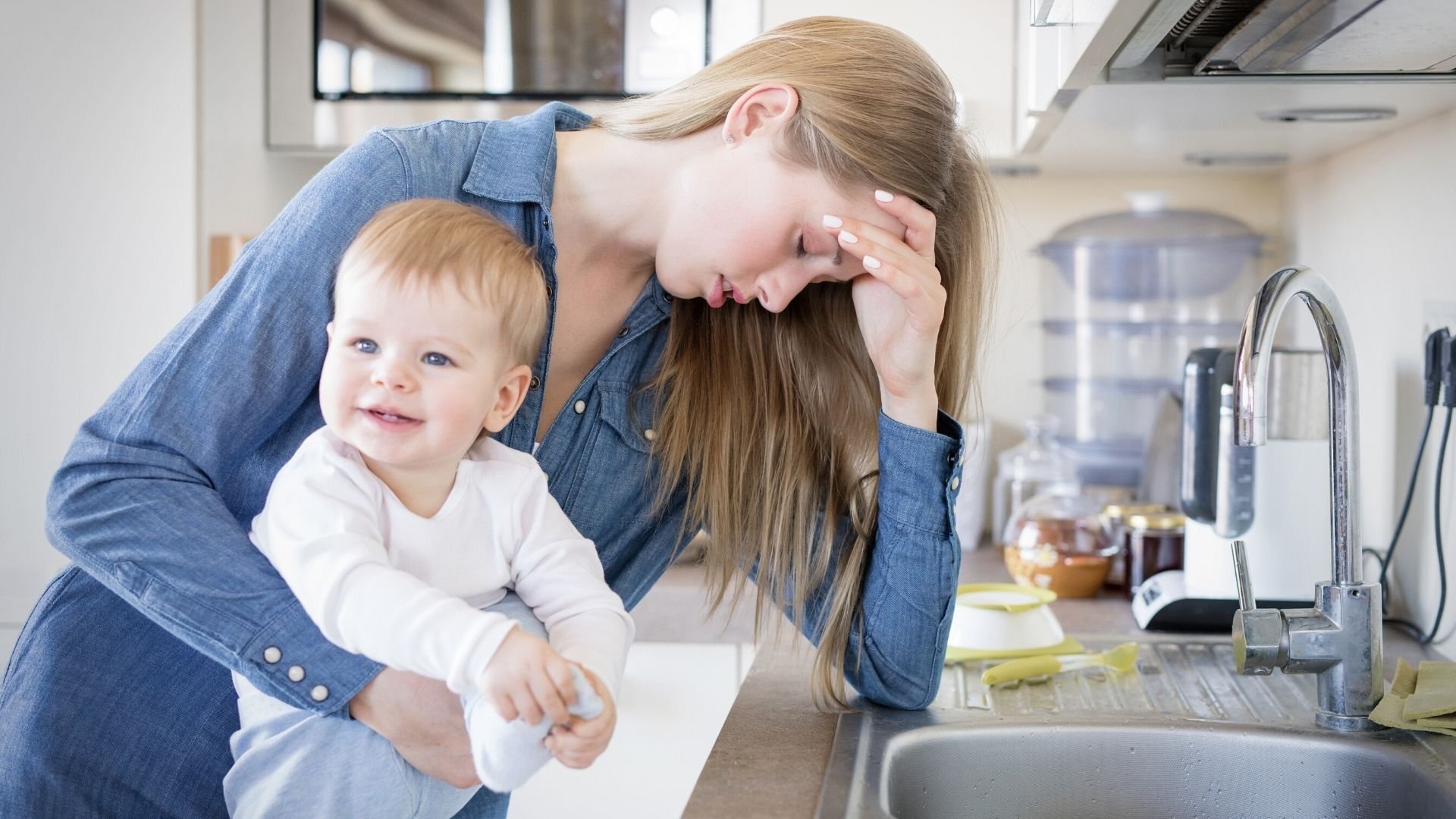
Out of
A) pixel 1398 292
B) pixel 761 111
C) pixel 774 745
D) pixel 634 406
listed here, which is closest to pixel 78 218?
pixel 634 406

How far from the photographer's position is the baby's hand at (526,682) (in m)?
0.74

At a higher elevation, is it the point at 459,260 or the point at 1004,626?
the point at 459,260

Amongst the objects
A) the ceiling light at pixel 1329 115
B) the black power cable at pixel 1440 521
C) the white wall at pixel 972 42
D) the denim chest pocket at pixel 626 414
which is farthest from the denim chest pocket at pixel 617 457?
the white wall at pixel 972 42

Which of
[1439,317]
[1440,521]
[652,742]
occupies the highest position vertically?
[1439,317]

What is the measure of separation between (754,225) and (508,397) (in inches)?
10.0

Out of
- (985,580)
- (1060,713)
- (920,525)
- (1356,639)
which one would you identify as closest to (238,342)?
(920,525)

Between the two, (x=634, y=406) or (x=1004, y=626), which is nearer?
(x=634, y=406)

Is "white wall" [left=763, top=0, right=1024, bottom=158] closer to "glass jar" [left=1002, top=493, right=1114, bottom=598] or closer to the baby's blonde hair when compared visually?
"glass jar" [left=1002, top=493, right=1114, bottom=598]

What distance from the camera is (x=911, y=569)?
1.18m

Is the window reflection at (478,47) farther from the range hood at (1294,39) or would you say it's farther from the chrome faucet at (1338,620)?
the chrome faucet at (1338,620)

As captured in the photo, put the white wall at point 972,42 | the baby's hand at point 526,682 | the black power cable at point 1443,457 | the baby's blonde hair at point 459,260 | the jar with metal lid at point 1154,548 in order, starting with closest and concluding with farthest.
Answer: the baby's hand at point 526,682 < the baby's blonde hair at point 459,260 < the black power cable at point 1443,457 < the jar with metal lid at point 1154,548 < the white wall at point 972,42

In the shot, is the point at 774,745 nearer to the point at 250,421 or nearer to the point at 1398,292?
the point at 250,421

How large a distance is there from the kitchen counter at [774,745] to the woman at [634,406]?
0.06 meters

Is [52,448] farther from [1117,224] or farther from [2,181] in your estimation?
[1117,224]
